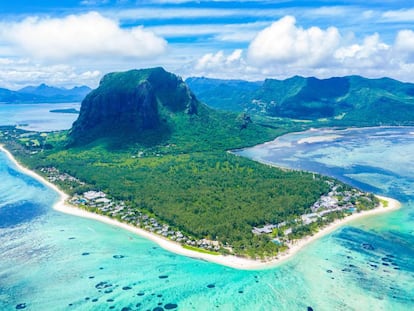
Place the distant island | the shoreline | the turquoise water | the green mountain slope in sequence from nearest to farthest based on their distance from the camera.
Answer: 1. the turquoise water
2. the shoreline
3. the distant island
4. the green mountain slope

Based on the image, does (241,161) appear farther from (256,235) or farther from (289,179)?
(256,235)

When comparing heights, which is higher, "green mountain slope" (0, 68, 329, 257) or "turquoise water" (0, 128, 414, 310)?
"green mountain slope" (0, 68, 329, 257)

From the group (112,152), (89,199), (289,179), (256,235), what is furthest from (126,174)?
(256,235)

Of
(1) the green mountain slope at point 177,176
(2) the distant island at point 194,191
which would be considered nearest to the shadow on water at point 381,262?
(2) the distant island at point 194,191

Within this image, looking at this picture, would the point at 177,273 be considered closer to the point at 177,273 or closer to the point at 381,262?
the point at 177,273

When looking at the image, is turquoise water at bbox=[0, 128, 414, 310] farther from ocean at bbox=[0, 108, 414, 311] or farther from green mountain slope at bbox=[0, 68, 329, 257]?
green mountain slope at bbox=[0, 68, 329, 257]

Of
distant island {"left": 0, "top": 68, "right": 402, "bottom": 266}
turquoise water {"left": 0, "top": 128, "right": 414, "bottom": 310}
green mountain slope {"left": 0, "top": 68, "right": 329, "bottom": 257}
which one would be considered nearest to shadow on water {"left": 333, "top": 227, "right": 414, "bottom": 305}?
turquoise water {"left": 0, "top": 128, "right": 414, "bottom": 310}

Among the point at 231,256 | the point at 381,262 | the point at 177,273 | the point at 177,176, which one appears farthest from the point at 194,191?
the point at 381,262
